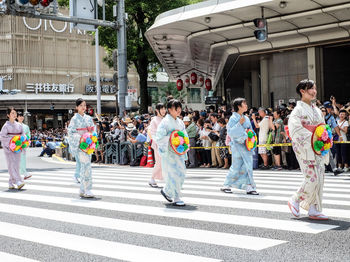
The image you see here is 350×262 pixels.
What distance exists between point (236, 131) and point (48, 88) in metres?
47.8

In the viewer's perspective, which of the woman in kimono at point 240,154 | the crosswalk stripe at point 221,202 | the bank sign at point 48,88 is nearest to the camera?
the crosswalk stripe at point 221,202

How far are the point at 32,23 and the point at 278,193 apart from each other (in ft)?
164

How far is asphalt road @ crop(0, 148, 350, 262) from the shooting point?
4688 mm

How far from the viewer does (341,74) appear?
21312 mm

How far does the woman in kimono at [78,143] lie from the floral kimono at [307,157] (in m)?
4.06

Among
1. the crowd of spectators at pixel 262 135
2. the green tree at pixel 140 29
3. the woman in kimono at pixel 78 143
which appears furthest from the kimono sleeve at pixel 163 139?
the green tree at pixel 140 29

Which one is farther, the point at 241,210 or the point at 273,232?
the point at 241,210

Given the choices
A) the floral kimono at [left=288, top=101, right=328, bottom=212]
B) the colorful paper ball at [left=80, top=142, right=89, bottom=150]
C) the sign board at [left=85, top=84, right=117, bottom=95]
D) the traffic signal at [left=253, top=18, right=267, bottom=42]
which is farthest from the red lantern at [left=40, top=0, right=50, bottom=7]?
the sign board at [left=85, top=84, right=117, bottom=95]

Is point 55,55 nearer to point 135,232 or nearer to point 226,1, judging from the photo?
point 226,1

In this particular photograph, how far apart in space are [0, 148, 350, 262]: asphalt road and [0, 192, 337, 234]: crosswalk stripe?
0.4 inches

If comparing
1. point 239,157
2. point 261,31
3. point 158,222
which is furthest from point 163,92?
point 158,222

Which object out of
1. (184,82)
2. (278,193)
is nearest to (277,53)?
(184,82)

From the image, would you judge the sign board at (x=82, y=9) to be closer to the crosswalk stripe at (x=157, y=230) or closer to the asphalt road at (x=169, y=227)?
the asphalt road at (x=169, y=227)

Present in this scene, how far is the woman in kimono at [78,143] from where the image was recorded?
8.73 meters
